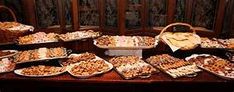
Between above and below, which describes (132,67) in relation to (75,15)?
below

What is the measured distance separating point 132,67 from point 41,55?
1059 millimetres

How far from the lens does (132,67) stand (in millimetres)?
2721

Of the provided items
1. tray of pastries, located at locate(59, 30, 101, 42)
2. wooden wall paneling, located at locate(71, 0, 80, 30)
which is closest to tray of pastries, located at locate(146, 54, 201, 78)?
tray of pastries, located at locate(59, 30, 101, 42)

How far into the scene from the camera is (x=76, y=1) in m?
4.62

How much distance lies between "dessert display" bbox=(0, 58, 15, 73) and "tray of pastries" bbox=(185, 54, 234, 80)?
202 centimetres

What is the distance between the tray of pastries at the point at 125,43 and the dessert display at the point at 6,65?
3.26 ft

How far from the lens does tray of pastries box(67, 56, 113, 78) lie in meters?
2.60

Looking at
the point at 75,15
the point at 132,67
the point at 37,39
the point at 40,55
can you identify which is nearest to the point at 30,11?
the point at 75,15

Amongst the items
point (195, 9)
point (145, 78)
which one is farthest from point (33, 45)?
point (195, 9)

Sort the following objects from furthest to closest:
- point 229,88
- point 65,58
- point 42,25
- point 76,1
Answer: point 42,25
point 76,1
point 65,58
point 229,88

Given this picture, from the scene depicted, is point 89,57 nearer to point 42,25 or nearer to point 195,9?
point 42,25

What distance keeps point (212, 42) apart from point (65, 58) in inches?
74.1

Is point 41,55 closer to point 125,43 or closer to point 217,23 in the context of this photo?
point 125,43

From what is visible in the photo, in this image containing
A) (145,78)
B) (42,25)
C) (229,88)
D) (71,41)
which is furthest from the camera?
(42,25)
